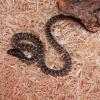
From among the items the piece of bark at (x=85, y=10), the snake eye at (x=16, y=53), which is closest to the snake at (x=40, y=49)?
the snake eye at (x=16, y=53)

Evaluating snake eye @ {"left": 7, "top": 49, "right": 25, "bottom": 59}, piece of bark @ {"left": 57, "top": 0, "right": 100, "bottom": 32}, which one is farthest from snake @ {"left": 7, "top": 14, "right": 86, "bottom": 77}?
piece of bark @ {"left": 57, "top": 0, "right": 100, "bottom": 32}

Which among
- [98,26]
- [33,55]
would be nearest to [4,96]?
[33,55]

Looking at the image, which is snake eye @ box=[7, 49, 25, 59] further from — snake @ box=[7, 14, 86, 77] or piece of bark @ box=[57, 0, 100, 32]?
piece of bark @ box=[57, 0, 100, 32]

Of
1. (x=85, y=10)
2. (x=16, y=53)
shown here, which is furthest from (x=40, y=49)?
(x=85, y=10)

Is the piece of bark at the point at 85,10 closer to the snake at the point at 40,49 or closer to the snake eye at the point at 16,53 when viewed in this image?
the snake at the point at 40,49

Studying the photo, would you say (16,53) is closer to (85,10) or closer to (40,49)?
(40,49)

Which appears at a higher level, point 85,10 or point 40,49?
point 85,10
